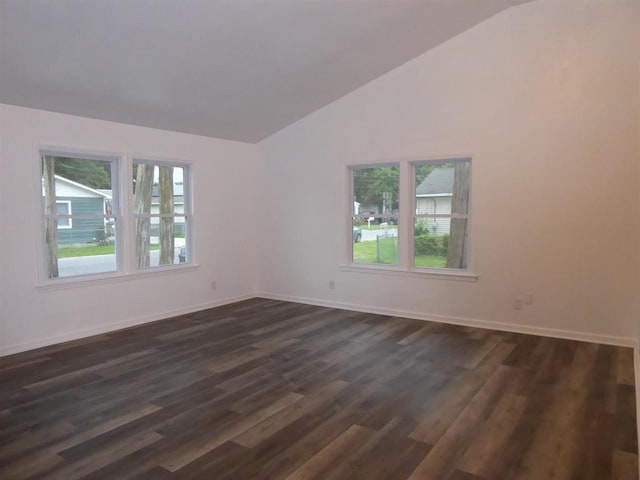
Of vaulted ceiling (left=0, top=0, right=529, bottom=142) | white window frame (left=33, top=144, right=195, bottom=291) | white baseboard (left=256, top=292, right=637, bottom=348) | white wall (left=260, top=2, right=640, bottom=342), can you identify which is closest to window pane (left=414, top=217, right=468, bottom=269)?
white wall (left=260, top=2, right=640, bottom=342)

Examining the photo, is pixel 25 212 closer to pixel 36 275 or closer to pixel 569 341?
pixel 36 275

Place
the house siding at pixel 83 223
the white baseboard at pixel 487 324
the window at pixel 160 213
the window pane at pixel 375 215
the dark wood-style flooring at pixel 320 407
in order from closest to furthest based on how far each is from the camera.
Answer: the dark wood-style flooring at pixel 320 407
the white baseboard at pixel 487 324
the house siding at pixel 83 223
the window at pixel 160 213
the window pane at pixel 375 215

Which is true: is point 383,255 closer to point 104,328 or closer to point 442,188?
point 442,188

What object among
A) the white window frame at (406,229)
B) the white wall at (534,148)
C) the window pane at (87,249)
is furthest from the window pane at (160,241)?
the white wall at (534,148)

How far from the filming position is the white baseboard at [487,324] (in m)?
4.45

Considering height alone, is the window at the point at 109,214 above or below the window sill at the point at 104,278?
above

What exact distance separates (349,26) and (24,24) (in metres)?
2.68

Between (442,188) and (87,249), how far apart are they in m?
4.18

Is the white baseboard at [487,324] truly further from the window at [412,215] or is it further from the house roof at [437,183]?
the house roof at [437,183]

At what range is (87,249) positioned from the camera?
4996mm

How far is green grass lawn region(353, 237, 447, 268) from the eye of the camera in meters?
5.55

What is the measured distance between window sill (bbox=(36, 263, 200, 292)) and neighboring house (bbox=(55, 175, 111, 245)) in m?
0.42

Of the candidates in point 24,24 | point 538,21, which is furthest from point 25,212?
point 538,21

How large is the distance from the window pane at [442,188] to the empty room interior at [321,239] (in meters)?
0.04
